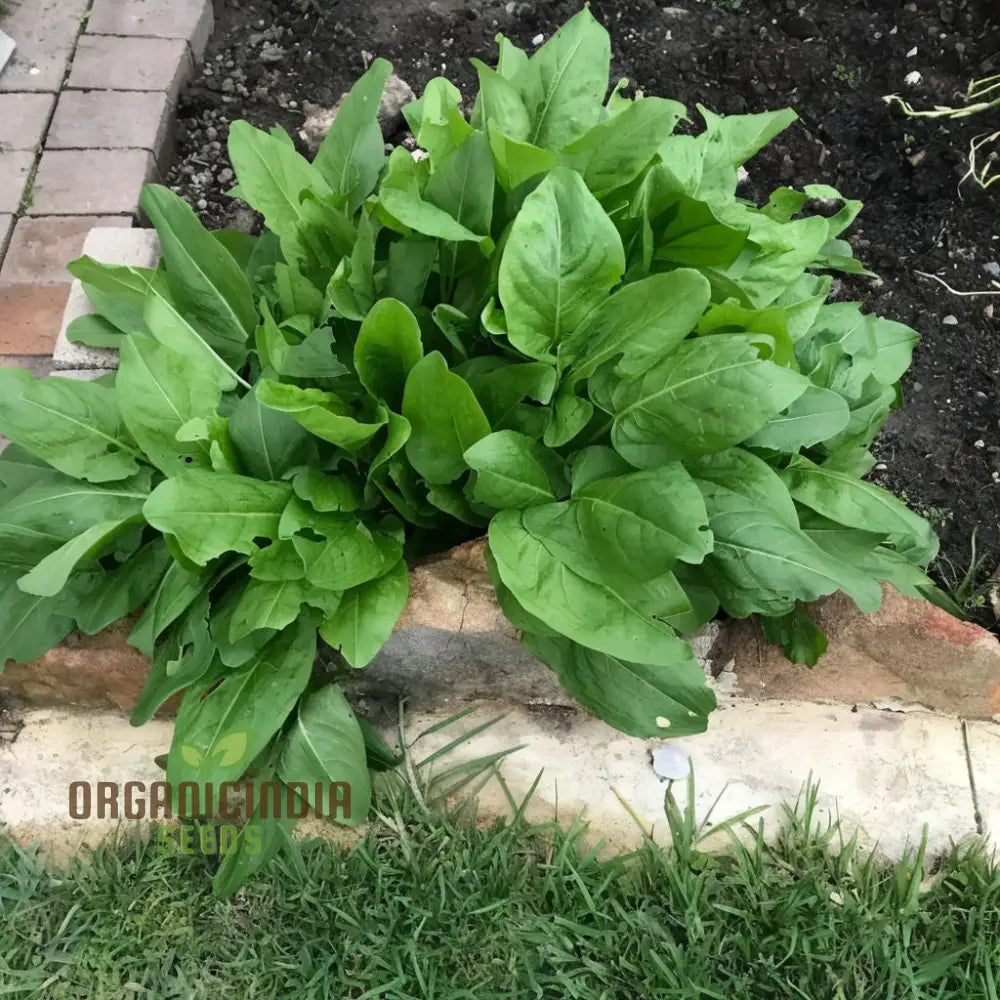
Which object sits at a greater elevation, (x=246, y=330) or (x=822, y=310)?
(x=822, y=310)

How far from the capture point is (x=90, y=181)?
237 centimetres

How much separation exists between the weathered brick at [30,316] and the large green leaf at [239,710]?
1.06 meters

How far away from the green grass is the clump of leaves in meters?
0.16

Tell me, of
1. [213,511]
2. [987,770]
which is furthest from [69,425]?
[987,770]

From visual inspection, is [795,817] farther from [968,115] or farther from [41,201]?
[41,201]

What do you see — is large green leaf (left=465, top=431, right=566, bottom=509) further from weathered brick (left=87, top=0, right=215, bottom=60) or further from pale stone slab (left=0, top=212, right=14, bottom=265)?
weathered brick (left=87, top=0, right=215, bottom=60)

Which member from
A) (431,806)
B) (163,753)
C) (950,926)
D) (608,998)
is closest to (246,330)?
A: (163,753)

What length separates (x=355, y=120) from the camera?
1.77 meters

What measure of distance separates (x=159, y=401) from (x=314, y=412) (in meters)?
0.36

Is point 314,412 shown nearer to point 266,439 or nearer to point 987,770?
point 266,439

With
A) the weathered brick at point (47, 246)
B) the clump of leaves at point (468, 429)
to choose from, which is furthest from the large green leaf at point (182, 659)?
the weathered brick at point (47, 246)

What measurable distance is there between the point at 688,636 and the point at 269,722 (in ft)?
2.52

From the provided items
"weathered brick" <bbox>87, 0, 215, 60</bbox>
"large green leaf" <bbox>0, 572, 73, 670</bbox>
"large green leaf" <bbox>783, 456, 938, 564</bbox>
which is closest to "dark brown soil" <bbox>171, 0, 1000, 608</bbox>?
"weathered brick" <bbox>87, 0, 215, 60</bbox>

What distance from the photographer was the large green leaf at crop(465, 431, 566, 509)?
4.40 ft
